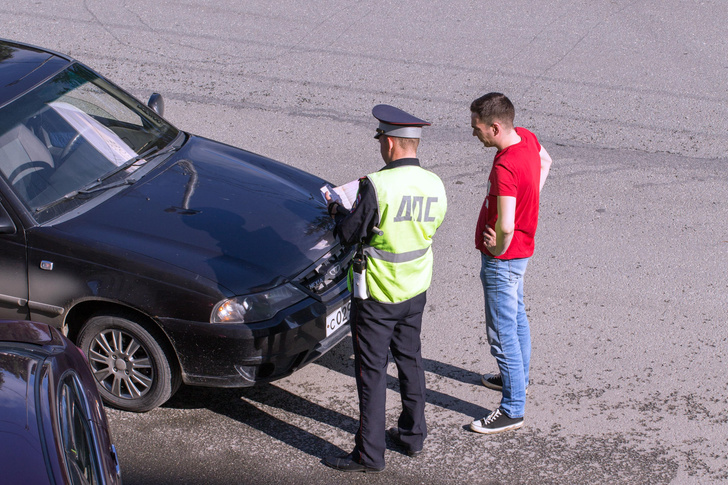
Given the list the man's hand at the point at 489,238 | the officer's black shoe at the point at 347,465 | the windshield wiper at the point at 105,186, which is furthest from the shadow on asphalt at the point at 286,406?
the windshield wiper at the point at 105,186

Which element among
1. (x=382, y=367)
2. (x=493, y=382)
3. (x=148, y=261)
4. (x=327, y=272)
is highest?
(x=148, y=261)

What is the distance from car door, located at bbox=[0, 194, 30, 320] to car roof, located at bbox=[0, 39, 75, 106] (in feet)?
2.82

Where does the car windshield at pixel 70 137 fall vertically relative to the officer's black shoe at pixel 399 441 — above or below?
above

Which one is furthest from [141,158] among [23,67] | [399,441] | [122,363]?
[399,441]

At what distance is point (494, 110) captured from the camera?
3.71m

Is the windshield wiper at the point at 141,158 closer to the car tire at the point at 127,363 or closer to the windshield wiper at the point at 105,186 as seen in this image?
the windshield wiper at the point at 105,186

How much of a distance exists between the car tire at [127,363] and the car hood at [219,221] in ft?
1.47

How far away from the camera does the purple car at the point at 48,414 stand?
2535mm

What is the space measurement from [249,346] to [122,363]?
0.78 m

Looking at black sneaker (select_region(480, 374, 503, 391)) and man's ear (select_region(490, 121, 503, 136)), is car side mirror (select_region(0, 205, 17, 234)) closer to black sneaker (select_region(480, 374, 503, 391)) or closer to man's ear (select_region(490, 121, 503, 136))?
man's ear (select_region(490, 121, 503, 136))

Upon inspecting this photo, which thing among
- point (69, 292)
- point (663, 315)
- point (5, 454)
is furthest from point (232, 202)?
point (663, 315)

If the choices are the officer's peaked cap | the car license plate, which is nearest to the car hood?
the car license plate

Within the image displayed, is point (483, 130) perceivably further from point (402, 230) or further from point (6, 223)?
point (6, 223)

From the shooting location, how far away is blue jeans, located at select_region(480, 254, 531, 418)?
3983mm
